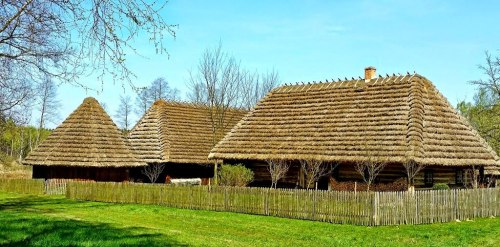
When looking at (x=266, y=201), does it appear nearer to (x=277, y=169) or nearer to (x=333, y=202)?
(x=333, y=202)

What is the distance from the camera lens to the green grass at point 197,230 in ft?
41.6

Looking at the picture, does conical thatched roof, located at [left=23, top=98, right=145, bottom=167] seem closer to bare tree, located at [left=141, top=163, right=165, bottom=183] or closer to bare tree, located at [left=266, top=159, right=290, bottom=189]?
bare tree, located at [left=141, top=163, right=165, bottom=183]

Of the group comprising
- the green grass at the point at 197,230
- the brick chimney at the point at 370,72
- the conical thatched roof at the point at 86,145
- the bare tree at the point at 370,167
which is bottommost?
the green grass at the point at 197,230

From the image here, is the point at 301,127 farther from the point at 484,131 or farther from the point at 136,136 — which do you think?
the point at 484,131

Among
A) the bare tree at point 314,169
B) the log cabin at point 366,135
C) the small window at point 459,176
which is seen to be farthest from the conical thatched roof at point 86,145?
the small window at point 459,176

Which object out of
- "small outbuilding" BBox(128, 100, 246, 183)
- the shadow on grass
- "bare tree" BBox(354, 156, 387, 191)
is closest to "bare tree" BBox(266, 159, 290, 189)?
"bare tree" BBox(354, 156, 387, 191)

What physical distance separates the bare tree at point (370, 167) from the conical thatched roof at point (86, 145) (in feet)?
46.4

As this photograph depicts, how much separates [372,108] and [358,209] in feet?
30.6

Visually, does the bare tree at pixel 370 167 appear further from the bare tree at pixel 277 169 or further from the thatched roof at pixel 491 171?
the thatched roof at pixel 491 171

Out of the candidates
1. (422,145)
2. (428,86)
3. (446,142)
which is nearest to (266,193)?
(422,145)

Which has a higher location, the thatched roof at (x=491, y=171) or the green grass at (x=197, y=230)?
the thatched roof at (x=491, y=171)

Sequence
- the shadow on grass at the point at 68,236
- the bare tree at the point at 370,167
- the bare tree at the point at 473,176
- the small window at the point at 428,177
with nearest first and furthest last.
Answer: the shadow on grass at the point at 68,236 → the bare tree at the point at 370,167 → the small window at the point at 428,177 → the bare tree at the point at 473,176

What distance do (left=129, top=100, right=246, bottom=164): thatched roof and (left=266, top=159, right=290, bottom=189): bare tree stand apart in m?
8.78

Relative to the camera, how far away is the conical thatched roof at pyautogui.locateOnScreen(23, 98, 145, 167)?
31938mm
